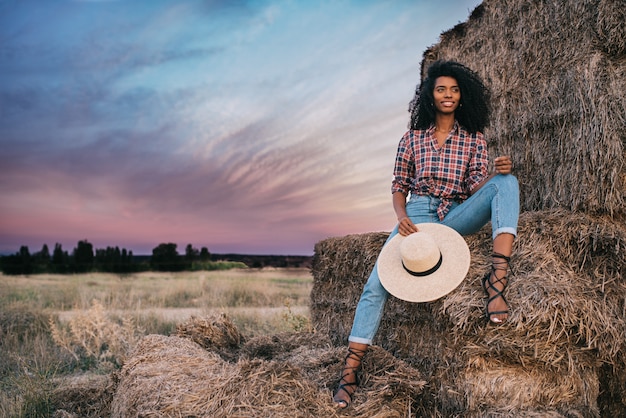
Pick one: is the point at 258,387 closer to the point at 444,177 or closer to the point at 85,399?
the point at 444,177

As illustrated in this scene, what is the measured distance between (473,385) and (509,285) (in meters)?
0.63

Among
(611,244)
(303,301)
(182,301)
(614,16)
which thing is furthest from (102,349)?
(614,16)

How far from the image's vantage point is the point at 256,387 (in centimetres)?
306

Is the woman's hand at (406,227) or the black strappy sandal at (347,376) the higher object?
the woman's hand at (406,227)

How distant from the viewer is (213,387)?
3.20 m

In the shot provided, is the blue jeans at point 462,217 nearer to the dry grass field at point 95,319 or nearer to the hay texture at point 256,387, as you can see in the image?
the hay texture at point 256,387

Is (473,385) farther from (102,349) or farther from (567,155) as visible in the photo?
(102,349)

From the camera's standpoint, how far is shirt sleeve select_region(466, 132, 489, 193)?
156 inches

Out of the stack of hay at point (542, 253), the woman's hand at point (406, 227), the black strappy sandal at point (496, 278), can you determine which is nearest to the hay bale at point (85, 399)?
the stack of hay at point (542, 253)

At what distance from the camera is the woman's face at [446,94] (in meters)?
4.03

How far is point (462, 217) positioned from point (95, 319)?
5781 millimetres

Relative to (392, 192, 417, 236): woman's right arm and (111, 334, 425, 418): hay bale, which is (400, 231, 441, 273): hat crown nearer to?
(392, 192, 417, 236): woman's right arm

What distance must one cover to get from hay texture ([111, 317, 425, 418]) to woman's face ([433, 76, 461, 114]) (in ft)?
6.06

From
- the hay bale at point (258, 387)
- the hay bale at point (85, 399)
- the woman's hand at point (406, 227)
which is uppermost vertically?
the woman's hand at point (406, 227)
